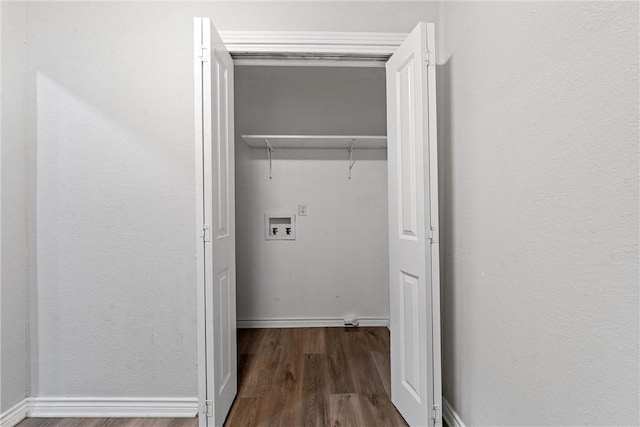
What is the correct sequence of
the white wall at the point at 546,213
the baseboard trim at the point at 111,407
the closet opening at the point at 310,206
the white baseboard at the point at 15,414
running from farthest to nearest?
the closet opening at the point at 310,206 → the baseboard trim at the point at 111,407 → the white baseboard at the point at 15,414 → the white wall at the point at 546,213

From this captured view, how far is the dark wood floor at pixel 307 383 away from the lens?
72.9 inches

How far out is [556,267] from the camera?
3.34 feet

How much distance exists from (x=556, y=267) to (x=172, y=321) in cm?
184

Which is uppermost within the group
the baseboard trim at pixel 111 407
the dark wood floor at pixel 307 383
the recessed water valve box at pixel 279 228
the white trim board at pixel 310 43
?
the white trim board at pixel 310 43

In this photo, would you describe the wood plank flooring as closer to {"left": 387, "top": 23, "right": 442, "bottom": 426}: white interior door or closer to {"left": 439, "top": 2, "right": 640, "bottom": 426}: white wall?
{"left": 387, "top": 23, "right": 442, "bottom": 426}: white interior door

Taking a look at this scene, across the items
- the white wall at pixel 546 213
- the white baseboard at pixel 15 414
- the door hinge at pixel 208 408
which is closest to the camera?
the white wall at pixel 546 213

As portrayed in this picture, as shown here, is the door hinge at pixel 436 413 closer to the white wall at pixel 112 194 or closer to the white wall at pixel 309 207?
the white wall at pixel 112 194

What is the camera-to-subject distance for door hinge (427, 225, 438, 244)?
1.60 metres

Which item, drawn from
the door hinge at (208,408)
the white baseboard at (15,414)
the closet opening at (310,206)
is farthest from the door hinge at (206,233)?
the closet opening at (310,206)

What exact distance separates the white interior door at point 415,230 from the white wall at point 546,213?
158mm

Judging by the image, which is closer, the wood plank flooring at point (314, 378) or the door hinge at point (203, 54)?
the door hinge at point (203, 54)

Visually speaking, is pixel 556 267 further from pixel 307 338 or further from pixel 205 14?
pixel 307 338

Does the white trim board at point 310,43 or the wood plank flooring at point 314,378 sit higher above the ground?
the white trim board at point 310,43

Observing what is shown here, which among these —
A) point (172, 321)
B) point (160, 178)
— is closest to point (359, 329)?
point (172, 321)
